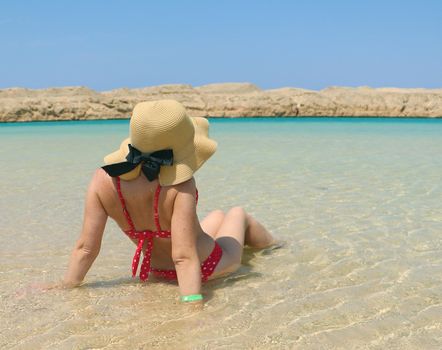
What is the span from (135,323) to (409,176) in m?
6.71

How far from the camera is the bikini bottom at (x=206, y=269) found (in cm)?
349

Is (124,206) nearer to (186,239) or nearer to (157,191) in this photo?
(157,191)

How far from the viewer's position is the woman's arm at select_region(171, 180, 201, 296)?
3.02m

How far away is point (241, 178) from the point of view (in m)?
8.81

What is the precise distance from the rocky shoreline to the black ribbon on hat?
135 feet

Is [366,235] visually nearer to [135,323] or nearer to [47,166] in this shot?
[135,323]

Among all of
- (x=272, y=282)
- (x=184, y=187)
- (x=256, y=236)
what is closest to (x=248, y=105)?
(x=256, y=236)

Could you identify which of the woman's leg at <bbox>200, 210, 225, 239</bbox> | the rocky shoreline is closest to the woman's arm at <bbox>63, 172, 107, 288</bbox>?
the woman's leg at <bbox>200, 210, 225, 239</bbox>

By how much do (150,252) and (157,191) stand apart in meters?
0.56

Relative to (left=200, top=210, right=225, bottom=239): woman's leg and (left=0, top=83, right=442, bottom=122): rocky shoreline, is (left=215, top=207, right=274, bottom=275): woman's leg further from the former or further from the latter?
(left=0, top=83, right=442, bottom=122): rocky shoreline

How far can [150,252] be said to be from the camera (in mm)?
3436

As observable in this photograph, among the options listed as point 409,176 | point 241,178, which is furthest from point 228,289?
point 409,176

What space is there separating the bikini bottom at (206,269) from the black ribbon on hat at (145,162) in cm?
79

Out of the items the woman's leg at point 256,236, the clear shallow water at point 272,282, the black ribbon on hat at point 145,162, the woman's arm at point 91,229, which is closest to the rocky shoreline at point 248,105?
the clear shallow water at point 272,282
